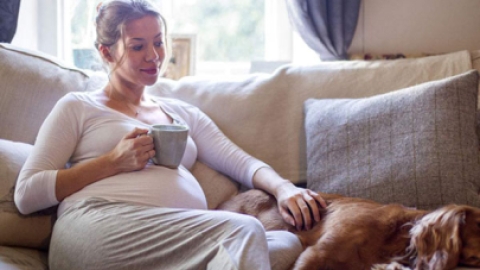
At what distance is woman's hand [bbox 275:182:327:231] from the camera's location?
6.22 ft

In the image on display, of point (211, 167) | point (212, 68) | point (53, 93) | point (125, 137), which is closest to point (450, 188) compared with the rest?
point (211, 167)

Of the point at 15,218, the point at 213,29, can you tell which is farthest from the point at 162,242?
the point at 213,29

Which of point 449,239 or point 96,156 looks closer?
point 449,239

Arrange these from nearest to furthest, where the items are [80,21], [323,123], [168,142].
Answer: [168,142], [323,123], [80,21]

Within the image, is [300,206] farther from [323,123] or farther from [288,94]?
[288,94]

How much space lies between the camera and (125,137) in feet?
6.19

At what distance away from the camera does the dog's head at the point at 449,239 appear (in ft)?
5.27

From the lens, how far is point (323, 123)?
2.17m

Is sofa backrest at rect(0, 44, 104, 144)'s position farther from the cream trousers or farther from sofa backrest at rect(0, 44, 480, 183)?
Answer: the cream trousers

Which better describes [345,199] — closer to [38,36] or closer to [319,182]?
[319,182]

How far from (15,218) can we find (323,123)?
1055 millimetres

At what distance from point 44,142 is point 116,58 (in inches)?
15.4

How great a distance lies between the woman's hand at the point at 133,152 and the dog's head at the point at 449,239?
0.81 metres

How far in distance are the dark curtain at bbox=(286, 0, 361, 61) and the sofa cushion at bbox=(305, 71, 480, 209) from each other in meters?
0.67
